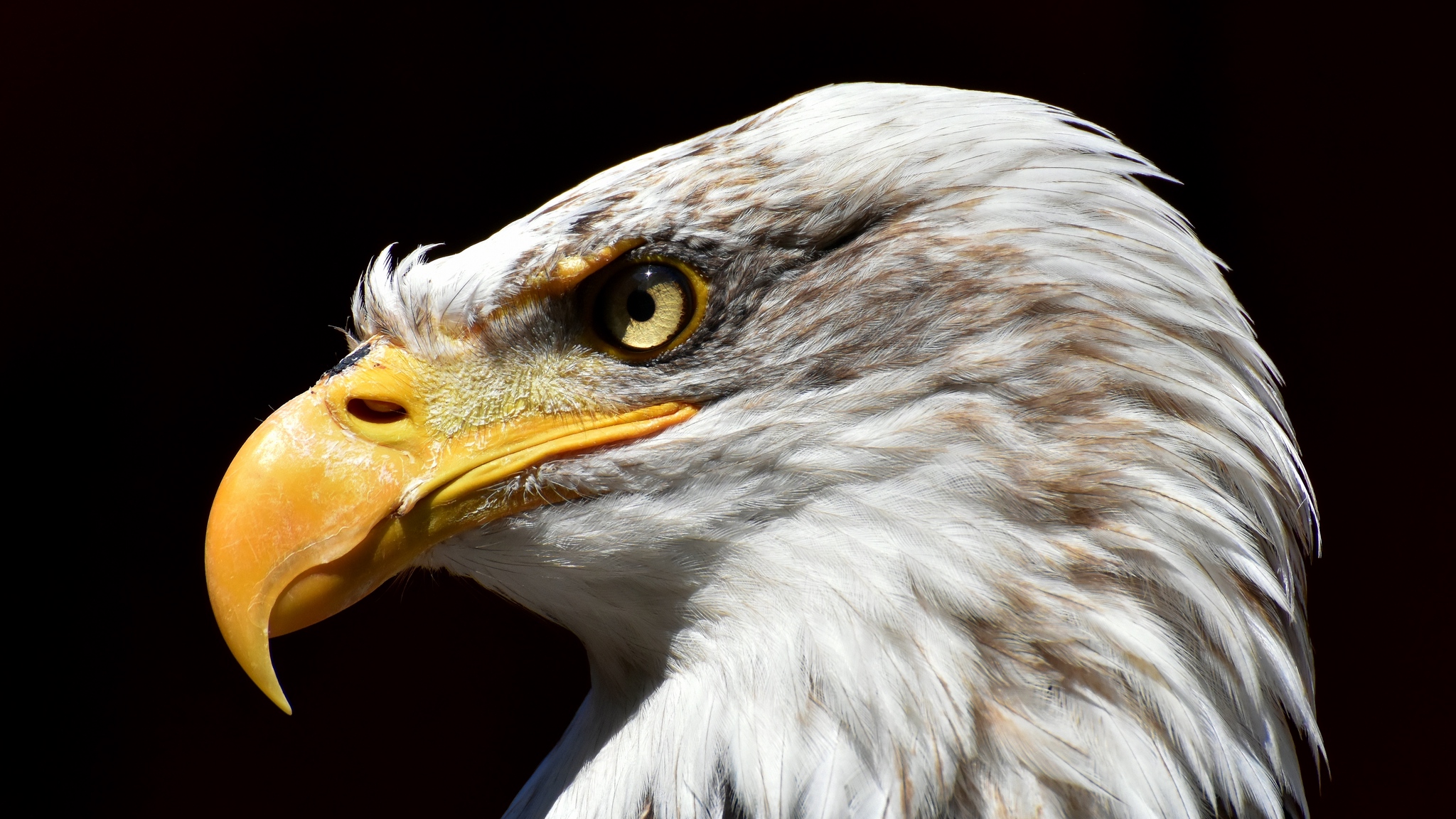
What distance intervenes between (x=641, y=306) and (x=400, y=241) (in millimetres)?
2403

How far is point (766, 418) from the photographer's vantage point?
1.38 m

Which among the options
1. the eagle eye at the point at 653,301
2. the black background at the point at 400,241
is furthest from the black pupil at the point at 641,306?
the black background at the point at 400,241

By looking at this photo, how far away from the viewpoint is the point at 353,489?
4.43ft

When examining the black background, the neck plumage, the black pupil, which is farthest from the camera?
the black background

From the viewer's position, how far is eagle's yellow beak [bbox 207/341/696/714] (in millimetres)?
1338

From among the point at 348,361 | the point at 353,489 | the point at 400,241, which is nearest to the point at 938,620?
the point at 353,489

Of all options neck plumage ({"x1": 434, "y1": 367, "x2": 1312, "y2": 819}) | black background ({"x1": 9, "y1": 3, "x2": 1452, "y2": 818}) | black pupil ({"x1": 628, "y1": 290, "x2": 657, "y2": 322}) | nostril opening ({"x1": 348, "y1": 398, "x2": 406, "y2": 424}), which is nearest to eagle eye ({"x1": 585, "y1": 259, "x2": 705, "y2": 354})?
black pupil ({"x1": 628, "y1": 290, "x2": 657, "y2": 322})

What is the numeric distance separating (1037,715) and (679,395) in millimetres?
581

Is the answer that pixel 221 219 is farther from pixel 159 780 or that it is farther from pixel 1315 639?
pixel 1315 639

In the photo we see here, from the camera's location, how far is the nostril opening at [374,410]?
4.65 ft

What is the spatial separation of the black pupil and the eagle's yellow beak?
0.40ft

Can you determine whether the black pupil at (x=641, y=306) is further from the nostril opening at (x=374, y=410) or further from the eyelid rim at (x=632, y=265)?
the nostril opening at (x=374, y=410)

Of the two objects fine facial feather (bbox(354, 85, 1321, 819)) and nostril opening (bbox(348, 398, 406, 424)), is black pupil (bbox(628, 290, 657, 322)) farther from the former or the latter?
nostril opening (bbox(348, 398, 406, 424))

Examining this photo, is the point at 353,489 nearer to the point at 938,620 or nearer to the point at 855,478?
the point at 855,478
